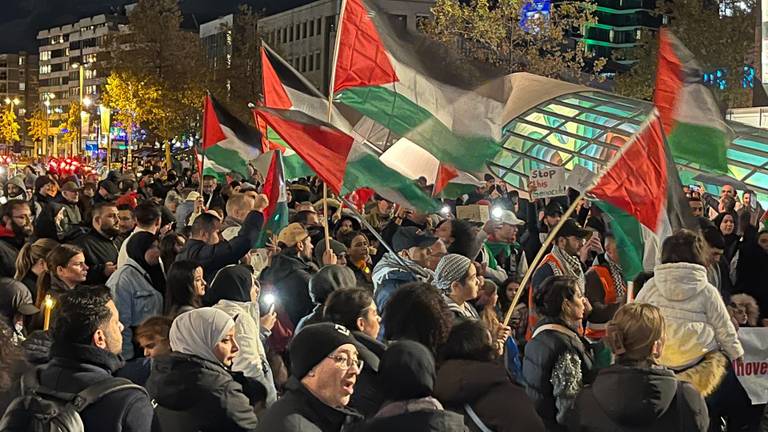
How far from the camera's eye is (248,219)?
8930 millimetres

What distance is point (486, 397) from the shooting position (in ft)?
16.1

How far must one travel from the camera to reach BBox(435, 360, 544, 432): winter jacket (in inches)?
193

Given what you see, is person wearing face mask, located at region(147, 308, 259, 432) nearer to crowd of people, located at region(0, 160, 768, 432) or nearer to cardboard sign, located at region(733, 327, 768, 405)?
crowd of people, located at region(0, 160, 768, 432)

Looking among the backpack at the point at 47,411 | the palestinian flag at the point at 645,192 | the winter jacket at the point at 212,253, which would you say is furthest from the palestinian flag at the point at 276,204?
the backpack at the point at 47,411

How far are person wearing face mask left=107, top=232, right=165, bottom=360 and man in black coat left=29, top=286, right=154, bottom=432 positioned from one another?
8.40 feet

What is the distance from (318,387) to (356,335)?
121 centimetres

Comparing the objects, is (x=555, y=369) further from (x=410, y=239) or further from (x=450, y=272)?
(x=410, y=239)

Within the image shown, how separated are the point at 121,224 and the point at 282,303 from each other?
346 cm

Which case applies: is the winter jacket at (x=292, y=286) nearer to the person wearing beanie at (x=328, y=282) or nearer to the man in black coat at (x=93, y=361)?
the person wearing beanie at (x=328, y=282)

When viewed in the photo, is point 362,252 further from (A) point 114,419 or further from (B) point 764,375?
(A) point 114,419

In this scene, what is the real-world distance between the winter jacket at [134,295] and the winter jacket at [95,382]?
2826 mm

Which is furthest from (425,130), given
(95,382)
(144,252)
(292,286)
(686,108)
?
(95,382)

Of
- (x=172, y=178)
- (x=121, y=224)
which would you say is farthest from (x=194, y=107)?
(x=121, y=224)

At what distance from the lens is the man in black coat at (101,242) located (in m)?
9.26
